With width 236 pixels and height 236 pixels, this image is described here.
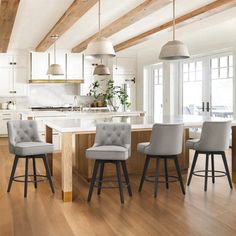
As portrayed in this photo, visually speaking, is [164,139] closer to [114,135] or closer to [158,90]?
[114,135]

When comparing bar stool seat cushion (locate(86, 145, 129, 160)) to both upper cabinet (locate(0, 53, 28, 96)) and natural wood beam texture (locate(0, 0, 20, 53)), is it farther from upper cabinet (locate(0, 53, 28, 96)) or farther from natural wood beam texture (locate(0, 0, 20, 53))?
upper cabinet (locate(0, 53, 28, 96))

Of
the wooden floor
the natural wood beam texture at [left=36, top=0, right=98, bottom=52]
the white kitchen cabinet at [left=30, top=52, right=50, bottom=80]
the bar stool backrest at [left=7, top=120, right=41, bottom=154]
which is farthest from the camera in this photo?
the white kitchen cabinet at [left=30, top=52, right=50, bottom=80]

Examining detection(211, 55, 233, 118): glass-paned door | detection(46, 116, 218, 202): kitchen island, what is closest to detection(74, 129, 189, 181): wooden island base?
detection(46, 116, 218, 202): kitchen island

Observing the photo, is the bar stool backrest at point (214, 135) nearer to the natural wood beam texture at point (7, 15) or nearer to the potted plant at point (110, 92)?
the natural wood beam texture at point (7, 15)

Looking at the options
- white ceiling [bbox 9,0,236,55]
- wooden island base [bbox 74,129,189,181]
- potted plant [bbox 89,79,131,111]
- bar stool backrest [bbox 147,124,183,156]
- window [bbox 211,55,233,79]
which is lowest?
wooden island base [bbox 74,129,189,181]

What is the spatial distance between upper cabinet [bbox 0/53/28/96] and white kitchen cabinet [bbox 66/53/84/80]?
3.84 ft

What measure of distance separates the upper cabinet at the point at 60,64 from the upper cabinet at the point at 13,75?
0.35 meters

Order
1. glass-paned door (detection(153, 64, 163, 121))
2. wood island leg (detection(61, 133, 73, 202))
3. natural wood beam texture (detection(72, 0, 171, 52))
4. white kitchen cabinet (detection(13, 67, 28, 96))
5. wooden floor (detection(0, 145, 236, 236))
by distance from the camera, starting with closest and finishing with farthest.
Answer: wooden floor (detection(0, 145, 236, 236)) < wood island leg (detection(61, 133, 73, 202)) < natural wood beam texture (detection(72, 0, 171, 52)) < white kitchen cabinet (detection(13, 67, 28, 96)) < glass-paned door (detection(153, 64, 163, 121))

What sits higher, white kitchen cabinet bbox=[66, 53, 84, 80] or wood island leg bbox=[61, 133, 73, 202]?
white kitchen cabinet bbox=[66, 53, 84, 80]

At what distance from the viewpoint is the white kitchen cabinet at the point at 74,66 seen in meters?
10.3

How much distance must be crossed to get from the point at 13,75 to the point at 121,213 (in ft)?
24.1

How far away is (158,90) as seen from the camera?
10664 mm

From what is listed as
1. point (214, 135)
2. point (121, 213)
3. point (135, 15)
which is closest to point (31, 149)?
point (121, 213)

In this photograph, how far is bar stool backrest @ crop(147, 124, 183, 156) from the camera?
4.08m
